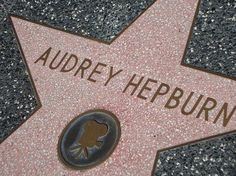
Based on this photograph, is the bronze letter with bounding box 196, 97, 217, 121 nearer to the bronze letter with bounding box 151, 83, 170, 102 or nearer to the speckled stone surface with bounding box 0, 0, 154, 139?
the bronze letter with bounding box 151, 83, 170, 102

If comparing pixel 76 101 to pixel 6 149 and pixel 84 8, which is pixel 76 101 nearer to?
pixel 6 149

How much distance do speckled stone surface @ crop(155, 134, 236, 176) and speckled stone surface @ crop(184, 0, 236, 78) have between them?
0.93 feet

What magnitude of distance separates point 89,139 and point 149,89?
30cm

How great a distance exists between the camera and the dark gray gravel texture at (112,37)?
5.48ft

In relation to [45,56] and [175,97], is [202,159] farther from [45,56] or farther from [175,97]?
[45,56]

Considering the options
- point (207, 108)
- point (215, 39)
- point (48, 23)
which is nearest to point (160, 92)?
point (207, 108)

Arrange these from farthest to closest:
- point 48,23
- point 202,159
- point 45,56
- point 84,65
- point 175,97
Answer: point 48,23 < point 45,56 < point 84,65 < point 175,97 < point 202,159

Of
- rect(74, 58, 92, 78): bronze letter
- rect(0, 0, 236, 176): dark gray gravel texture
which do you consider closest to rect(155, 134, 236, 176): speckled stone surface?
rect(0, 0, 236, 176): dark gray gravel texture

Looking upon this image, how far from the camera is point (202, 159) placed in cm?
167

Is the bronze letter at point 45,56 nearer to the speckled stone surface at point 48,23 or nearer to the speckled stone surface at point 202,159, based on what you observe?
the speckled stone surface at point 48,23

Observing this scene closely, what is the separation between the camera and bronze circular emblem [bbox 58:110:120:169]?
1.82 metres

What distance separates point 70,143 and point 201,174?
53cm

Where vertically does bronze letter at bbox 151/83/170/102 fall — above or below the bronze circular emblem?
above

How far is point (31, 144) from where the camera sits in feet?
6.43
